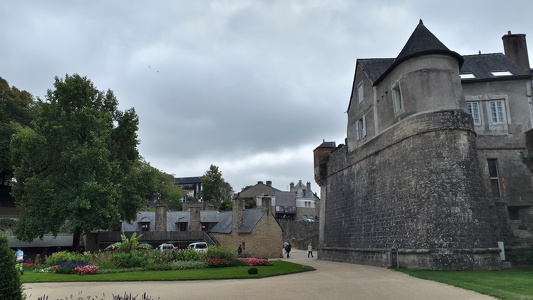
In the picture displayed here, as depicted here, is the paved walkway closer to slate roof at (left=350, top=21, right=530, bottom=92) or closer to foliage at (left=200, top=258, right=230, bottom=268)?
foliage at (left=200, top=258, right=230, bottom=268)

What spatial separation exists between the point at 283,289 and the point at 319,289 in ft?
3.97

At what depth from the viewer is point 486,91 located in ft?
81.6

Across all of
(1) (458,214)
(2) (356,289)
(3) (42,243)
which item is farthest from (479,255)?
(3) (42,243)

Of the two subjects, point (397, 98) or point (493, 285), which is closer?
point (493, 285)

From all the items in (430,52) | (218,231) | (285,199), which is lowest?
(218,231)

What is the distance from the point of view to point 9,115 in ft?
141

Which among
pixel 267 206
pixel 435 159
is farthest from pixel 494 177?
pixel 267 206

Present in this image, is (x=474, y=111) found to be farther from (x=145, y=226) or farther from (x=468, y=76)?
(x=145, y=226)

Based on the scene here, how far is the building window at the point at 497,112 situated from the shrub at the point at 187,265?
19947 mm

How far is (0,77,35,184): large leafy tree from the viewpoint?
1553 inches

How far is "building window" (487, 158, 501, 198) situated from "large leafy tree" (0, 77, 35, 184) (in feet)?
137

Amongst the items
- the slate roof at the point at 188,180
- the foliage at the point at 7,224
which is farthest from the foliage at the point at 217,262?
the slate roof at the point at 188,180

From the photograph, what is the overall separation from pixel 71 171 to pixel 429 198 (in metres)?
23.4

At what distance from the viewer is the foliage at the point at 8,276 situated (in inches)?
289
